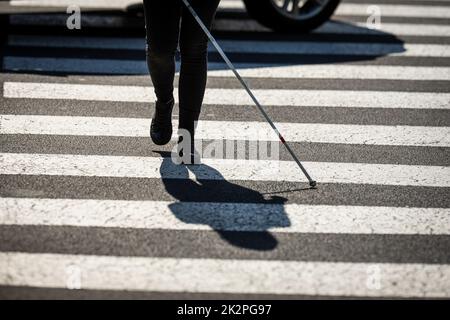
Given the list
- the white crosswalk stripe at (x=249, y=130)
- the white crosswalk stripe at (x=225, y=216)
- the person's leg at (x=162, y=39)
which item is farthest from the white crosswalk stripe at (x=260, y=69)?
the white crosswalk stripe at (x=225, y=216)

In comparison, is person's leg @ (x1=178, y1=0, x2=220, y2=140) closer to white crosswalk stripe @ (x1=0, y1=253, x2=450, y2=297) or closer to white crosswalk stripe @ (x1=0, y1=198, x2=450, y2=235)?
white crosswalk stripe @ (x1=0, y1=198, x2=450, y2=235)

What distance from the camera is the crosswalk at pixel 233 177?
353 centimetres

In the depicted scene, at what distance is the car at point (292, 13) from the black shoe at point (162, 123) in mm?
3243

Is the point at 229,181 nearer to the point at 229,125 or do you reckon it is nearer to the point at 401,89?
the point at 229,125

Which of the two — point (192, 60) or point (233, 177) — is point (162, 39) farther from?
point (233, 177)

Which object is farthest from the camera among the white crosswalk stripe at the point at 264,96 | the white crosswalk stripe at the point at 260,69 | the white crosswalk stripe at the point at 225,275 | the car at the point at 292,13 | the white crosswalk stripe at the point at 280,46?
the car at the point at 292,13

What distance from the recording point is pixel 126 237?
3828 mm

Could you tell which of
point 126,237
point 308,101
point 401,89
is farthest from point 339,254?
point 401,89

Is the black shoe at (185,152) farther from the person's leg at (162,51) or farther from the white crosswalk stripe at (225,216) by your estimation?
the white crosswalk stripe at (225,216)

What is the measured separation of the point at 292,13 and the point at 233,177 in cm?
361

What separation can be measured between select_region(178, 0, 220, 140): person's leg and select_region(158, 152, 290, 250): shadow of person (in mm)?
338

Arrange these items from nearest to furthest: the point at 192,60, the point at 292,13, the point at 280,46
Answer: the point at 192,60 < the point at 280,46 < the point at 292,13

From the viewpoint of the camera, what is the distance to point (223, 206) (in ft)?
13.9

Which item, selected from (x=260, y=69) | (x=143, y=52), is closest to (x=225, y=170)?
(x=260, y=69)
